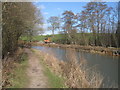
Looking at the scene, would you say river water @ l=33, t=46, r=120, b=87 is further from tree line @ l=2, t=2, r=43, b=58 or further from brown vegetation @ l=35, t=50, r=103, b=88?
tree line @ l=2, t=2, r=43, b=58

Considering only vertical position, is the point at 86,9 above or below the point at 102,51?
above

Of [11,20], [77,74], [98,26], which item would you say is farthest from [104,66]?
[98,26]

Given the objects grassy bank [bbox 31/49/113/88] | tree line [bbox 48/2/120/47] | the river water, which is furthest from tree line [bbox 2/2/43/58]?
tree line [bbox 48/2/120/47]

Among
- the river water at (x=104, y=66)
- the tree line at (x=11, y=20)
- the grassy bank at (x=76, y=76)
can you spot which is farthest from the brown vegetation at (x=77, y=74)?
the tree line at (x=11, y=20)

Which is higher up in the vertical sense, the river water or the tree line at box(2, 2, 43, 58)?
the tree line at box(2, 2, 43, 58)

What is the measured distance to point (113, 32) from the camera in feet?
62.4

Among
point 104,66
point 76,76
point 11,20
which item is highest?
point 11,20

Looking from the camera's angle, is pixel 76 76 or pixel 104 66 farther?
pixel 104 66

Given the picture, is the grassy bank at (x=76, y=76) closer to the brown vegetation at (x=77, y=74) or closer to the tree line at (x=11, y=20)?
the brown vegetation at (x=77, y=74)

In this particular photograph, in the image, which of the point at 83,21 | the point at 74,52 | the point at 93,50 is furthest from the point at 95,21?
the point at 74,52

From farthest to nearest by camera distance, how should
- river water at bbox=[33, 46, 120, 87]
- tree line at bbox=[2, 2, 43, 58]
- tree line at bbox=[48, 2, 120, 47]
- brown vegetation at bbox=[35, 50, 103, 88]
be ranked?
tree line at bbox=[48, 2, 120, 47]
river water at bbox=[33, 46, 120, 87]
tree line at bbox=[2, 2, 43, 58]
brown vegetation at bbox=[35, 50, 103, 88]

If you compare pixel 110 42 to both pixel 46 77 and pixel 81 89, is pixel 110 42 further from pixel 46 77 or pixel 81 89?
pixel 81 89

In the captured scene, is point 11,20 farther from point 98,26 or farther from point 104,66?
point 98,26

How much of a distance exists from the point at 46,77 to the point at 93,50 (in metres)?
13.6
